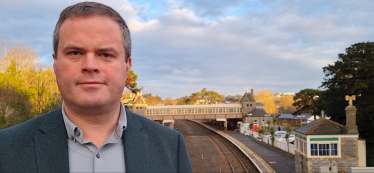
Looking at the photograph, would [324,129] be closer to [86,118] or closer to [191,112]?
[86,118]

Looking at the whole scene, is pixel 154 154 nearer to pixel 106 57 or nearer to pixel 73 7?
pixel 106 57

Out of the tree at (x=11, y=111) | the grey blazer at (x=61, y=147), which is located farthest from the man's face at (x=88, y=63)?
the tree at (x=11, y=111)

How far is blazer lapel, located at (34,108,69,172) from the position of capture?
5.57 feet

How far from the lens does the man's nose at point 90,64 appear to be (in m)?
1.71

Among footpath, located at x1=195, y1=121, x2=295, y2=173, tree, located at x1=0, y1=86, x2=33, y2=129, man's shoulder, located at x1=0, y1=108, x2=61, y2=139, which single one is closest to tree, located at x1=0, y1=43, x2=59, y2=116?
tree, located at x1=0, y1=86, x2=33, y2=129

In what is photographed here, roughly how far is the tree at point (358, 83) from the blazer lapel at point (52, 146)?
23.7m

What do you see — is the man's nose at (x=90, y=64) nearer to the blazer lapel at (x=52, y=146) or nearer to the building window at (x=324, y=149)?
the blazer lapel at (x=52, y=146)

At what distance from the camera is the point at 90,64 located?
5.62 ft

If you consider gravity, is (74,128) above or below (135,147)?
above

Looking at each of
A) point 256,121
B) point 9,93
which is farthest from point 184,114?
point 9,93

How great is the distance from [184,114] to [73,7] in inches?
1884

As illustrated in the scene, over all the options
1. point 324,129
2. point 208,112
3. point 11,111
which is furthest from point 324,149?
point 208,112

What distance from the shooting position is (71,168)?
1749 mm

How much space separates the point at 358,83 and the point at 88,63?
24517mm
